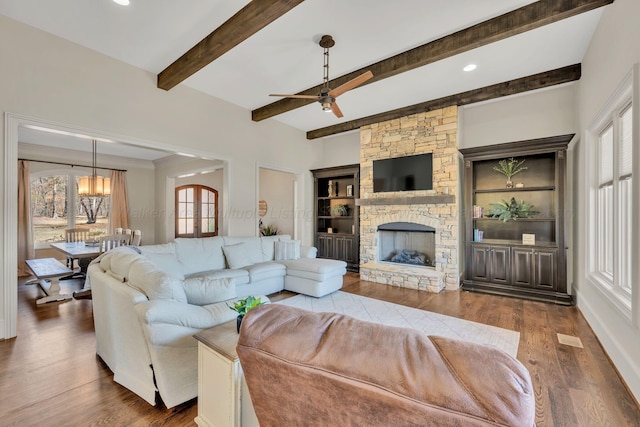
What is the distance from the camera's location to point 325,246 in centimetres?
675

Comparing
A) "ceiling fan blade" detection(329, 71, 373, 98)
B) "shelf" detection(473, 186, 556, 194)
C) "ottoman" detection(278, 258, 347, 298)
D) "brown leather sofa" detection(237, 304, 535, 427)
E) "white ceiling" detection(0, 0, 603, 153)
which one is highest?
"white ceiling" detection(0, 0, 603, 153)

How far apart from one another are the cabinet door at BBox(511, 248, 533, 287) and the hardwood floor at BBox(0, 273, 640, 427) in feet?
1.97

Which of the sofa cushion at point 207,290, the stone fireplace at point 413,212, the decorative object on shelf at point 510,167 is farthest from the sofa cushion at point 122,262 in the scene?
the decorative object on shelf at point 510,167

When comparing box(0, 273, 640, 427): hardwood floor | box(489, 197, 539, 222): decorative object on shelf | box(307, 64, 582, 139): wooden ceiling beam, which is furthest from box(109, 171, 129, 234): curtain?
box(489, 197, 539, 222): decorative object on shelf

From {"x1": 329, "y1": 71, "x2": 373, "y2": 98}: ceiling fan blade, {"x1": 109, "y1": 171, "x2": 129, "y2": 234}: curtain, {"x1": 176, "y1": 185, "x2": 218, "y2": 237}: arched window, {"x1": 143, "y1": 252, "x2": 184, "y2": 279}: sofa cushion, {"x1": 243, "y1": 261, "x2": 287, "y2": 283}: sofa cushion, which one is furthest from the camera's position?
{"x1": 176, "y1": 185, "x2": 218, "y2": 237}: arched window

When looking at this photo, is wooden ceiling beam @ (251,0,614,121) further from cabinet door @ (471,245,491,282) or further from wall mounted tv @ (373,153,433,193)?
cabinet door @ (471,245,491,282)

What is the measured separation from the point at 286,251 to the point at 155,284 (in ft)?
9.90

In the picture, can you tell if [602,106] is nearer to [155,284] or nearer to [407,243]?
[407,243]

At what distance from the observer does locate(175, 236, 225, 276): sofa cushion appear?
3.83 m

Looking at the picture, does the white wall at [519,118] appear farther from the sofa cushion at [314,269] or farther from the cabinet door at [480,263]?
the sofa cushion at [314,269]

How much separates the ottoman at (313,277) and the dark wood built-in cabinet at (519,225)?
7.36 ft

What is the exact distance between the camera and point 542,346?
2.74 meters

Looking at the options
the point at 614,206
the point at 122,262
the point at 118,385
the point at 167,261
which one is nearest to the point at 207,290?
the point at 122,262

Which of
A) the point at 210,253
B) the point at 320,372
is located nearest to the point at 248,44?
the point at 210,253
